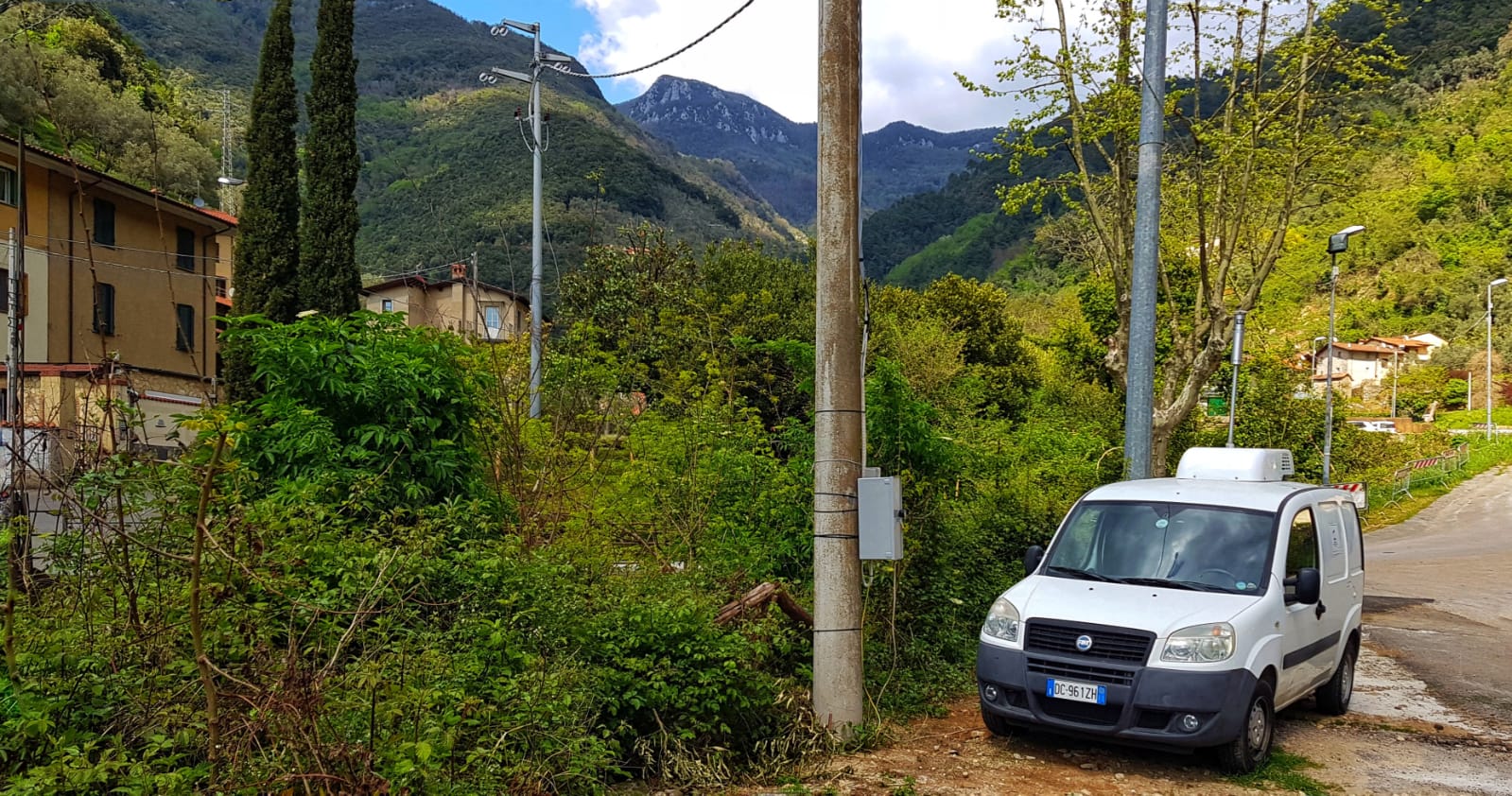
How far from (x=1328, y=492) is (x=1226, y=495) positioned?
1.64m

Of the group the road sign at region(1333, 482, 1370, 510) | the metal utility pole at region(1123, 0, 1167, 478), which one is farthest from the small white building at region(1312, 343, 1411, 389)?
the metal utility pole at region(1123, 0, 1167, 478)

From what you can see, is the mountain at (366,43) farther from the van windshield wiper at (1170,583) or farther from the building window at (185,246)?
the van windshield wiper at (1170,583)

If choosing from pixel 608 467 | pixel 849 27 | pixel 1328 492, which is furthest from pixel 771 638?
pixel 1328 492

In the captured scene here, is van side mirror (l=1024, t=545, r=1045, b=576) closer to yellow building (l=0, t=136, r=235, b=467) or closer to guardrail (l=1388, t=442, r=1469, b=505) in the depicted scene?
yellow building (l=0, t=136, r=235, b=467)

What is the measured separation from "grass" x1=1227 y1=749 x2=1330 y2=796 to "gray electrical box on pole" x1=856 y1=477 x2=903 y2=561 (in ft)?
8.86

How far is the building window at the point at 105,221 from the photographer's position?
103ft

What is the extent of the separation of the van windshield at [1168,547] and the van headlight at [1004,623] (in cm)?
77

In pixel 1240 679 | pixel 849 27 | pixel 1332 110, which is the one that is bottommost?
pixel 1240 679

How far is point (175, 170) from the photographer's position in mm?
35375

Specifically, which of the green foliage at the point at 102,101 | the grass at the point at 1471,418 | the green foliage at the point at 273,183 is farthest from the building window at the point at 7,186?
the grass at the point at 1471,418

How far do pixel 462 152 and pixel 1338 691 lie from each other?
58257 mm

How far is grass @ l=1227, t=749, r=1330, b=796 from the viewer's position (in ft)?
21.0

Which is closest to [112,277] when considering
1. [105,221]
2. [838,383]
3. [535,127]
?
[105,221]

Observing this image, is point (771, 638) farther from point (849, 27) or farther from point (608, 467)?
point (849, 27)
